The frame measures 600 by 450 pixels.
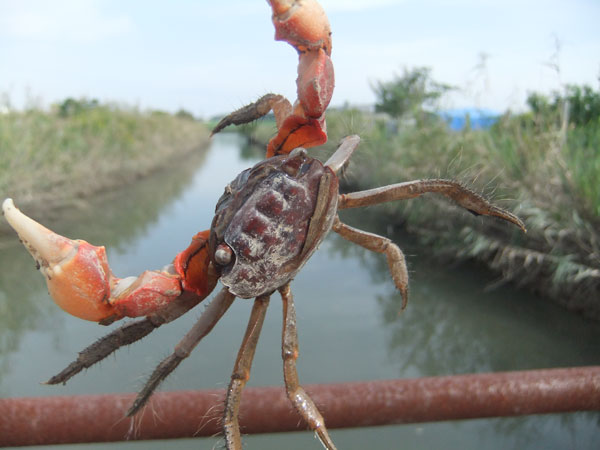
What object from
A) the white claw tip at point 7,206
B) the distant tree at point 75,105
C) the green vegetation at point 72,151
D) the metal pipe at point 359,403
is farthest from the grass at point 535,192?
the distant tree at point 75,105

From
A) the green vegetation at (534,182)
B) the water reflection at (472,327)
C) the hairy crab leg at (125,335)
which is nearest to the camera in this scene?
the hairy crab leg at (125,335)

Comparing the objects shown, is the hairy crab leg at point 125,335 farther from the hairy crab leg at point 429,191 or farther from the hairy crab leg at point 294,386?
the hairy crab leg at point 429,191

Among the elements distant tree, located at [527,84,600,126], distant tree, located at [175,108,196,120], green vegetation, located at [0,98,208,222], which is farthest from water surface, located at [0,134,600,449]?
distant tree, located at [175,108,196,120]

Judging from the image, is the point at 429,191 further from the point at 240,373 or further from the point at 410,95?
the point at 410,95

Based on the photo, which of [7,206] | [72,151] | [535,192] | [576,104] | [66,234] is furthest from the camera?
[72,151]

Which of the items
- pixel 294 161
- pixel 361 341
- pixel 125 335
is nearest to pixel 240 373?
pixel 125 335

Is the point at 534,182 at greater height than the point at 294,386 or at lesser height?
lesser

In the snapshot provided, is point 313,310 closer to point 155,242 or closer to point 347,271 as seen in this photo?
point 347,271
